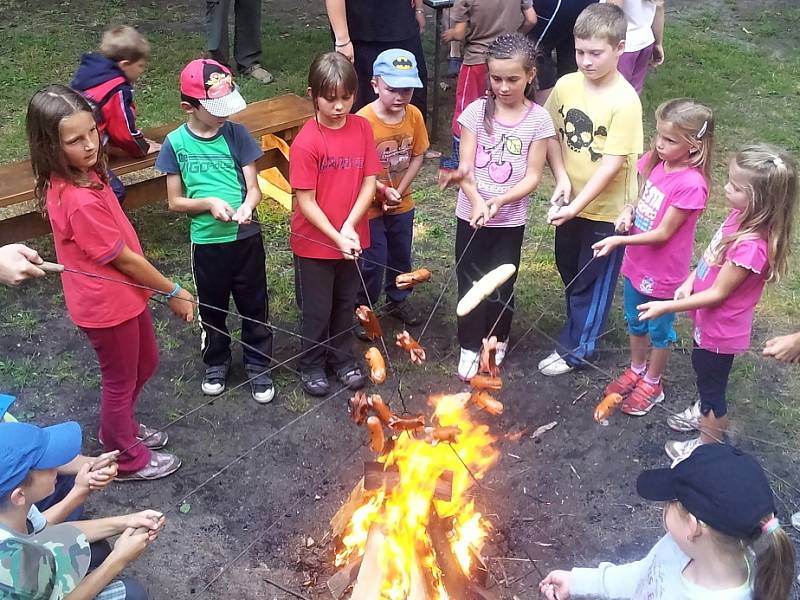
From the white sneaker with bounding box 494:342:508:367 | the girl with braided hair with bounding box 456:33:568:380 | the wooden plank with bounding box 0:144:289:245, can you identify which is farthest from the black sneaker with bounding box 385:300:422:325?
the wooden plank with bounding box 0:144:289:245

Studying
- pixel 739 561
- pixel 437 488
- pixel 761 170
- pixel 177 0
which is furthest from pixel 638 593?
pixel 177 0

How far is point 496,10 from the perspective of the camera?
532cm

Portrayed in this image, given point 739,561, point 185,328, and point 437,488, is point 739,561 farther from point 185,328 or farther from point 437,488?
point 185,328

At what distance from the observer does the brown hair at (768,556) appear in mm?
1736

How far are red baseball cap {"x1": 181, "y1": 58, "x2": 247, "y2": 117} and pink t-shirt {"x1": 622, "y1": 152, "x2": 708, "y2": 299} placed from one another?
178 cm

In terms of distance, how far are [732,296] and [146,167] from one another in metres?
3.25

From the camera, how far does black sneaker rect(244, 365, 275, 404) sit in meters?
3.77

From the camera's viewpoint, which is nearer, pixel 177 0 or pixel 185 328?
pixel 185 328

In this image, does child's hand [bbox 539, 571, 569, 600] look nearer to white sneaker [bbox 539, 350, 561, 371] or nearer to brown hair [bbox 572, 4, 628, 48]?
white sneaker [bbox 539, 350, 561, 371]

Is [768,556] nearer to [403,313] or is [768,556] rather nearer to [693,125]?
[693,125]

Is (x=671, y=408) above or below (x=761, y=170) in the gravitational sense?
below

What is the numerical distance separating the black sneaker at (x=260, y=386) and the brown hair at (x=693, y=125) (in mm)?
2174

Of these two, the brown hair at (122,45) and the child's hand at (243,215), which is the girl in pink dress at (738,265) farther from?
the brown hair at (122,45)

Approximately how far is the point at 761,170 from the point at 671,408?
1342 mm
